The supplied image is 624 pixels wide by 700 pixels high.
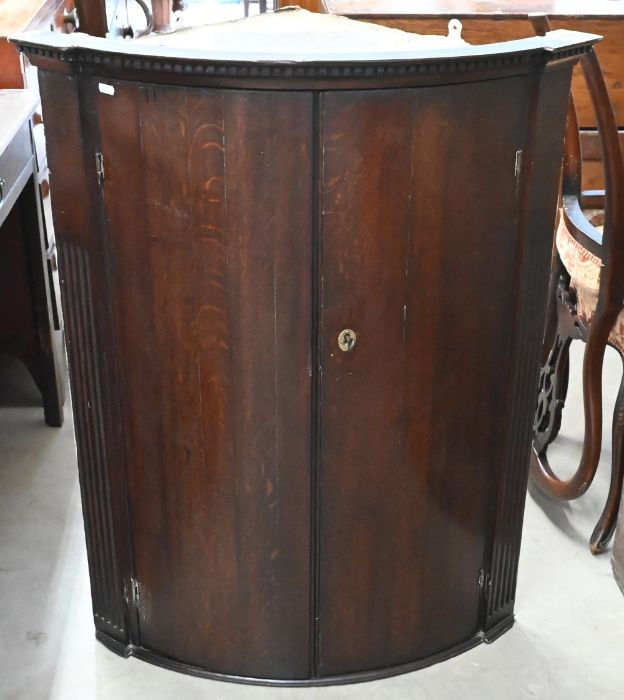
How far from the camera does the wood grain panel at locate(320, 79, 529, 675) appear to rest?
1.58 m

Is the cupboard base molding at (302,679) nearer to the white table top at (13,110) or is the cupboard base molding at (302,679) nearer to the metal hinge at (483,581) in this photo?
the metal hinge at (483,581)

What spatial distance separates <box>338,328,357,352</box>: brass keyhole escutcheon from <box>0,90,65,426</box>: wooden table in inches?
47.3

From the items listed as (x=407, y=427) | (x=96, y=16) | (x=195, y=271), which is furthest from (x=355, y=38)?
(x=96, y=16)

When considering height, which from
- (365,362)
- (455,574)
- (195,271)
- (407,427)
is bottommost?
(455,574)

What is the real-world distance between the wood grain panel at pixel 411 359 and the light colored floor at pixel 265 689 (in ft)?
0.34

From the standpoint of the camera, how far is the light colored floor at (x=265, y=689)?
201cm

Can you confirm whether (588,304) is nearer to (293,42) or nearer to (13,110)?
(293,42)

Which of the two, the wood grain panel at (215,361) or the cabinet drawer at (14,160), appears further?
the cabinet drawer at (14,160)

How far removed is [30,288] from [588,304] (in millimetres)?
1481

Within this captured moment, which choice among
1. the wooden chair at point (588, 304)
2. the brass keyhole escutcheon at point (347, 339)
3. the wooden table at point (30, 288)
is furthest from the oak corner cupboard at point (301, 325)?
the wooden table at point (30, 288)

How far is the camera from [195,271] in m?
1.67

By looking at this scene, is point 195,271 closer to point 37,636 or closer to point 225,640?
point 225,640

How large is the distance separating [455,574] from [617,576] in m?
0.54

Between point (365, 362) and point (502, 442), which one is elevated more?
point (365, 362)
